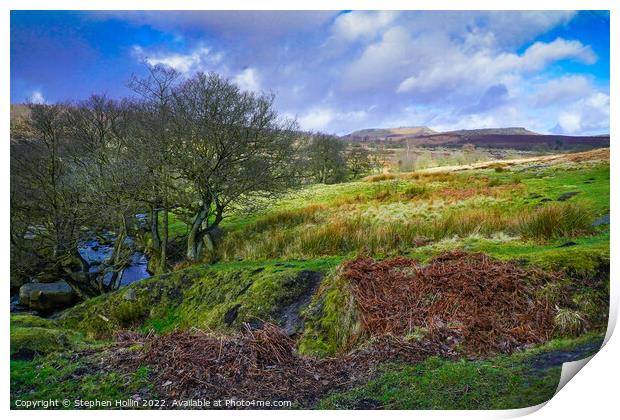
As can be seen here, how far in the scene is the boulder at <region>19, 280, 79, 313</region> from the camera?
5.10 metres

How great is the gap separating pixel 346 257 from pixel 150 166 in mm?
3373

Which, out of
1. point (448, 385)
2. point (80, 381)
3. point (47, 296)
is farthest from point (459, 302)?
point (47, 296)

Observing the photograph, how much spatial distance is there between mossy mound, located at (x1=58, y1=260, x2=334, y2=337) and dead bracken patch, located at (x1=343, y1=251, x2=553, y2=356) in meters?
0.52

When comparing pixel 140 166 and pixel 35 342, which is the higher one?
pixel 140 166

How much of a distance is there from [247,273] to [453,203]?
2.13 m

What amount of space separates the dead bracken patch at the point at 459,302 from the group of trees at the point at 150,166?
52.9 inches

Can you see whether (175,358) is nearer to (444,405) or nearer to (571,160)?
(444,405)

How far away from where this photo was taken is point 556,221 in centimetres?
411

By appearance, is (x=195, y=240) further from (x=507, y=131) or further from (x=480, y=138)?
(x=507, y=131)

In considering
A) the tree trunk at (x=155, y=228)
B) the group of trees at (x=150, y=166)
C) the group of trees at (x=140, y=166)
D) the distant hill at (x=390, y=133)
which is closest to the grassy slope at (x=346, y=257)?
the distant hill at (x=390, y=133)

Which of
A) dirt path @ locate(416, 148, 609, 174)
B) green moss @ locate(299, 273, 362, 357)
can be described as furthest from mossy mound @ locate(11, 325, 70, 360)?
dirt path @ locate(416, 148, 609, 174)

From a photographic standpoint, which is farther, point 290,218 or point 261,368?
point 290,218

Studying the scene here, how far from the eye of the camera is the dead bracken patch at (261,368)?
3648 mm
